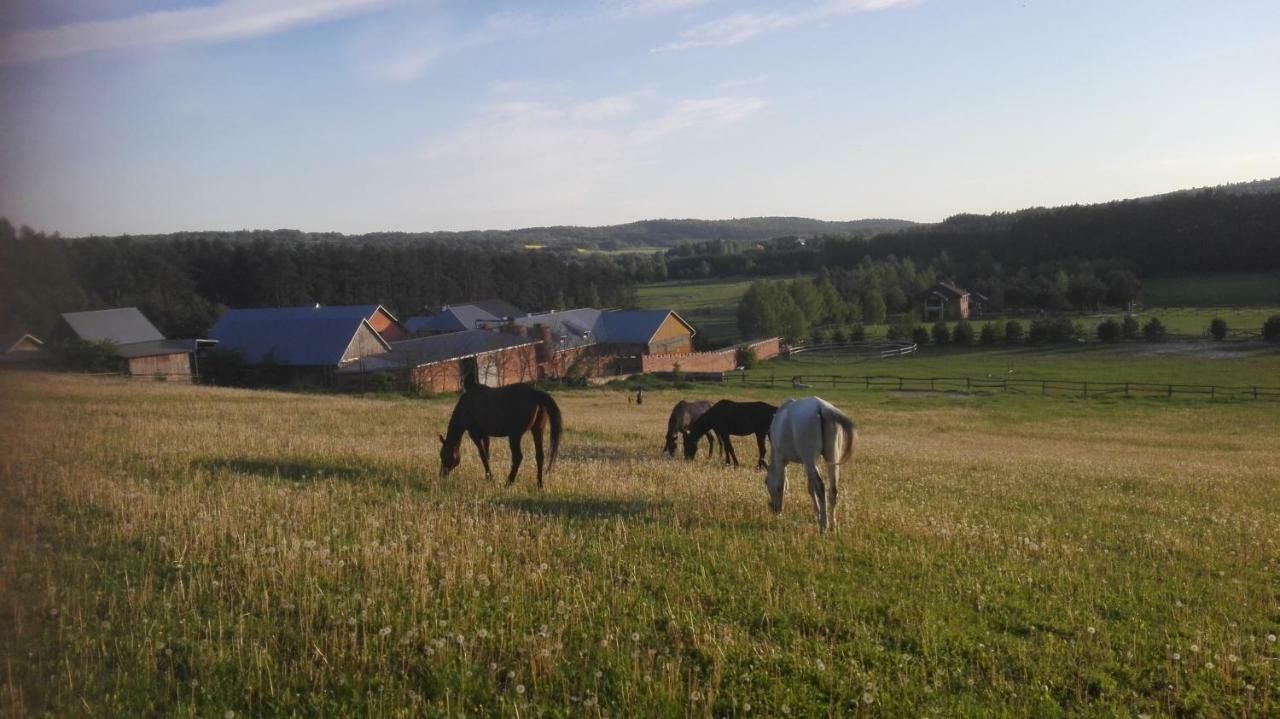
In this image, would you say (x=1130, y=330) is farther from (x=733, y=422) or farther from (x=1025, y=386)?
(x=733, y=422)

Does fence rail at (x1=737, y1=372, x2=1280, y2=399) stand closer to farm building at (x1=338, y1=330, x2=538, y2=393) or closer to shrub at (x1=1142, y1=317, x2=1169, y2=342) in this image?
farm building at (x1=338, y1=330, x2=538, y2=393)

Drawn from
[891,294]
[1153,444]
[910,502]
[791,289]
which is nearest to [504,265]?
[791,289]

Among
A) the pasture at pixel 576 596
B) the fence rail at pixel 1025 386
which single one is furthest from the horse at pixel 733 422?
the fence rail at pixel 1025 386

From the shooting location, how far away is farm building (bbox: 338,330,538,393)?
198ft

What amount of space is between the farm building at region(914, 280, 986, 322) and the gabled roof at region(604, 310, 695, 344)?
50.1m

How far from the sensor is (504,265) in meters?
134

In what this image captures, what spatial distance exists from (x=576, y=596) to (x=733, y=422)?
1249 cm

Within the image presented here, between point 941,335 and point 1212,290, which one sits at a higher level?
point 1212,290

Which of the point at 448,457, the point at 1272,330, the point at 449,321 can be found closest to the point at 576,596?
the point at 448,457

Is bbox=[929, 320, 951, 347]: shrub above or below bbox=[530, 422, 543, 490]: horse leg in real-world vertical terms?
below

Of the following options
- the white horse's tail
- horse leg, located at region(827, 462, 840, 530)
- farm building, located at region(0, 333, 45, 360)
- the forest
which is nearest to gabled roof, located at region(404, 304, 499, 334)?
the forest

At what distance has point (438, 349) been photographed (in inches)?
2616

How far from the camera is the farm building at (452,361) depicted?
198 ft

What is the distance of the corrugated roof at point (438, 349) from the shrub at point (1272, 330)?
223 ft
